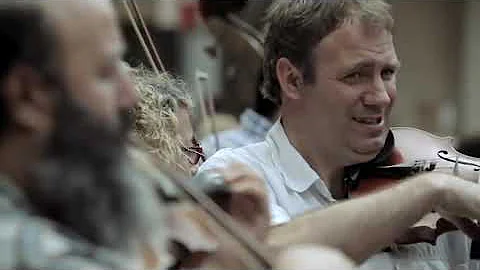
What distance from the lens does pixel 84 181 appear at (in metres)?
1.13

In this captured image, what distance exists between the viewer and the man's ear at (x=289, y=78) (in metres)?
2.31

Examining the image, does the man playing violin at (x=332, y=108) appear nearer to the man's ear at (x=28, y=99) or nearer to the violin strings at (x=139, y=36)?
the violin strings at (x=139, y=36)

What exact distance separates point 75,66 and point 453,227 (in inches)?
46.1

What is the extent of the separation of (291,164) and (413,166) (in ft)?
0.78

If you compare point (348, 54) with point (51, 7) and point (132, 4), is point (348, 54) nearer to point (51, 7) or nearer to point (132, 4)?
point (132, 4)

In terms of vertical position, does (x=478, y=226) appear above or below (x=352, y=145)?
below

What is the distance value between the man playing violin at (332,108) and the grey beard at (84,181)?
1014 millimetres

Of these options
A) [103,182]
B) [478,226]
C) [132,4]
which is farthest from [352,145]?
[103,182]

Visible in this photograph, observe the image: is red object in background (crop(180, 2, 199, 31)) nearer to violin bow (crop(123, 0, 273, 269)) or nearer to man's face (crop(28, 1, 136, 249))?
violin bow (crop(123, 0, 273, 269))

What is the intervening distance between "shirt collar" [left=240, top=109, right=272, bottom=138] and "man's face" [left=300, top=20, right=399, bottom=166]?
55.8 inches

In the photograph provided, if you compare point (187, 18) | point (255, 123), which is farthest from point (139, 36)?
point (187, 18)

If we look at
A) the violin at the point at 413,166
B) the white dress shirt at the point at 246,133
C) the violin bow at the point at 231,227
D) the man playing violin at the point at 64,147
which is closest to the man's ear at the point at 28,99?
the man playing violin at the point at 64,147

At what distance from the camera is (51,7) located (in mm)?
1133

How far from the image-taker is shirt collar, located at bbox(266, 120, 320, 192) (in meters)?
2.19
